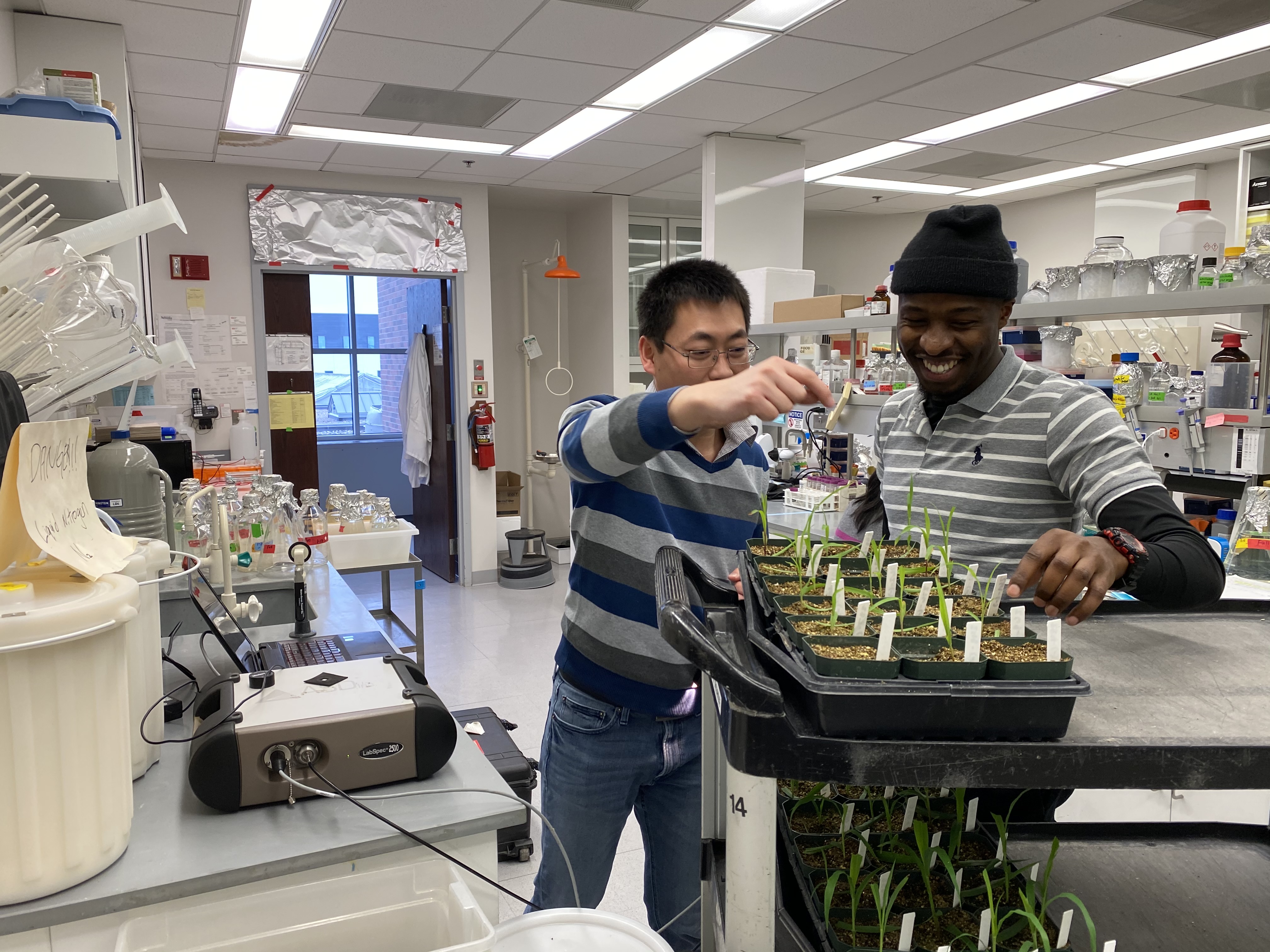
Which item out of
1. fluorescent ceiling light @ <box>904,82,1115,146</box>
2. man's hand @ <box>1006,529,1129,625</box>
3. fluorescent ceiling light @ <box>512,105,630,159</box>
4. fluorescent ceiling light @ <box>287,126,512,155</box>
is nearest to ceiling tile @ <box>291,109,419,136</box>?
fluorescent ceiling light @ <box>287,126,512,155</box>

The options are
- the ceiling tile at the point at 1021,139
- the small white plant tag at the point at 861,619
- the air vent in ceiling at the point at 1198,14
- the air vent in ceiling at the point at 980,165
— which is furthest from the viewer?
the air vent in ceiling at the point at 980,165

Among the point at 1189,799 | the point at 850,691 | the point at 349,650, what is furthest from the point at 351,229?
the point at 850,691

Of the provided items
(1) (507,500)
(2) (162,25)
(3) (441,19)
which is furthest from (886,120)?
(1) (507,500)

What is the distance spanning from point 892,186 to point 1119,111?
80.3 inches

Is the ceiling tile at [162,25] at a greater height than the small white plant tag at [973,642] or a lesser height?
greater

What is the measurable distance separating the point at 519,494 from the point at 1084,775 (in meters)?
6.67

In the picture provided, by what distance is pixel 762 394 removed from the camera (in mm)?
898

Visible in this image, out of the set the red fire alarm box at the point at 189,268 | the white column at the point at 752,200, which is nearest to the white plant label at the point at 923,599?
the white column at the point at 752,200

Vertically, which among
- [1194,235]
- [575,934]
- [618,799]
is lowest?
[618,799]

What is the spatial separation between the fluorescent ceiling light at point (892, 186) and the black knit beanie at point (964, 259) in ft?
16.8

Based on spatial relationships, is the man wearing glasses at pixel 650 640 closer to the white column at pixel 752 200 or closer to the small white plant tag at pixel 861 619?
the small white plant tag at pixel 861 619

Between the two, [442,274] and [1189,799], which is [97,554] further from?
[442,274]

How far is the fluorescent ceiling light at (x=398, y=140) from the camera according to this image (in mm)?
4660

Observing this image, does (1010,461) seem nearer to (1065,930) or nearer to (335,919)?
(1065,930)
